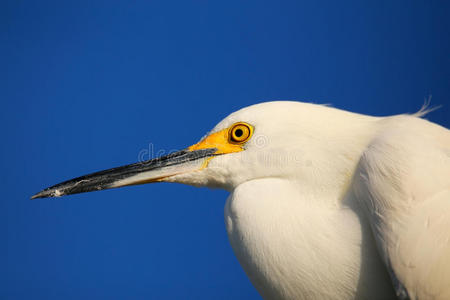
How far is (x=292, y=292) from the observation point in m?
1.16

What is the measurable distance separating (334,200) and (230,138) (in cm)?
42

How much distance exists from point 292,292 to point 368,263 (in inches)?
9.0

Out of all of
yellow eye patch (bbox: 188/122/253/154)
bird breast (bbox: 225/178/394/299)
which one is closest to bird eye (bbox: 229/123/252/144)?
yellow eye patch (bbox: 188/122/253/154)

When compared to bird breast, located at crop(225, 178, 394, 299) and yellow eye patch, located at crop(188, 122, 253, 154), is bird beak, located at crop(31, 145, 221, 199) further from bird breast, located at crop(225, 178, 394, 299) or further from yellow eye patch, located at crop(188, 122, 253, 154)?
bird breast, located at crop(225, 178, 394, 299)

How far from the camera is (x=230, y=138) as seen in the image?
4.64 ft

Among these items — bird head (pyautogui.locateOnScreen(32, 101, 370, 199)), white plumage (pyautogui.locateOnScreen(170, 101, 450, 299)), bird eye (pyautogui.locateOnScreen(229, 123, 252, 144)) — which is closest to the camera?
white plumage (pyautogui.locateOnScreen(170, 101, 450, 299))

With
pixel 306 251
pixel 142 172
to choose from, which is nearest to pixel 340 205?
pixel 306 251

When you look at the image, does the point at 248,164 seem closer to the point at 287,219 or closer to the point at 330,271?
the point at 287,219

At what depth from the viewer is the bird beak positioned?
57.9 inches

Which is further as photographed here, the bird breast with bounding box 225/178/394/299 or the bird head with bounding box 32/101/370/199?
the bird head with bounding box 32/101/370/199

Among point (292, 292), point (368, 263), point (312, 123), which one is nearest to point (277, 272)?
point (292, 292)

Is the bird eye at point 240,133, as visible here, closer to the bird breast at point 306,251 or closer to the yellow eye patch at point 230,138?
the yellow eye patch at point 230,138

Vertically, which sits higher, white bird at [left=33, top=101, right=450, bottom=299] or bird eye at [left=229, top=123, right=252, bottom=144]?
bird eye at [left=229, top=123, right=252, bottom=144]

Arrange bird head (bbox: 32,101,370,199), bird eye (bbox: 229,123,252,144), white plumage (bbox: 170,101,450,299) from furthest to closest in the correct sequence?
bird eye (bbox: 229,123,252,144) → bird head (bbox: 32,101,370,199) → white plumage (bbox: 170,101,450,299)
